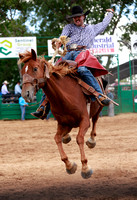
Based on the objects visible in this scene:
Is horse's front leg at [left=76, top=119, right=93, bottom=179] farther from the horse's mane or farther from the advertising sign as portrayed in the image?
the advertising sign

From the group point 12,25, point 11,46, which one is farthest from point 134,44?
point 12,25

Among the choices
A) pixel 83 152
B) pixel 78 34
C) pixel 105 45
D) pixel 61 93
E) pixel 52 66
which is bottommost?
pixel 83 152

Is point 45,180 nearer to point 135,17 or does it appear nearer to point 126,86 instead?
point 126,86

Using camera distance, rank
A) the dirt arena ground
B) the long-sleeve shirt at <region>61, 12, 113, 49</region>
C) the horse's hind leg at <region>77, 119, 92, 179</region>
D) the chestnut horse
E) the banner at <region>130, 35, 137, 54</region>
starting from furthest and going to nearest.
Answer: the banner at <region>130, 35, 137, 54</region>, the long-sleeve shirt at <region>61, 12, 113, 49</region>, the horse's hind leg at <region>77, 119, 92, 179</region>, the dirt arena ground, the chestnut horse

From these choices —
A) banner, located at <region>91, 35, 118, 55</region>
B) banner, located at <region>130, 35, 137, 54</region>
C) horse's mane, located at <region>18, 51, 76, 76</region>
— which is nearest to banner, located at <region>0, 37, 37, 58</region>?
banner, located at <region>91, 35, 118, 55</region>

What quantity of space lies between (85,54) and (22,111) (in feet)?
42.6

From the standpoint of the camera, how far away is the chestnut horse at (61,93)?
507cm

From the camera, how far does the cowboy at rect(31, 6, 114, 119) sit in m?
6.18

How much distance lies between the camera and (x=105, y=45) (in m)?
19.4

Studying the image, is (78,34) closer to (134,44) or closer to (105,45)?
(105,45)

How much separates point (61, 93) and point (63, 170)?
8.00ft

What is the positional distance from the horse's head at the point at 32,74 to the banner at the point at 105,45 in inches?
563

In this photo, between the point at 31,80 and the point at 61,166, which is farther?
the point at 61,166

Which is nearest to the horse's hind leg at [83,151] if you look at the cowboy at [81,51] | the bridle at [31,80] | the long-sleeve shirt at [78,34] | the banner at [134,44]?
the cowboy at [81,51]
